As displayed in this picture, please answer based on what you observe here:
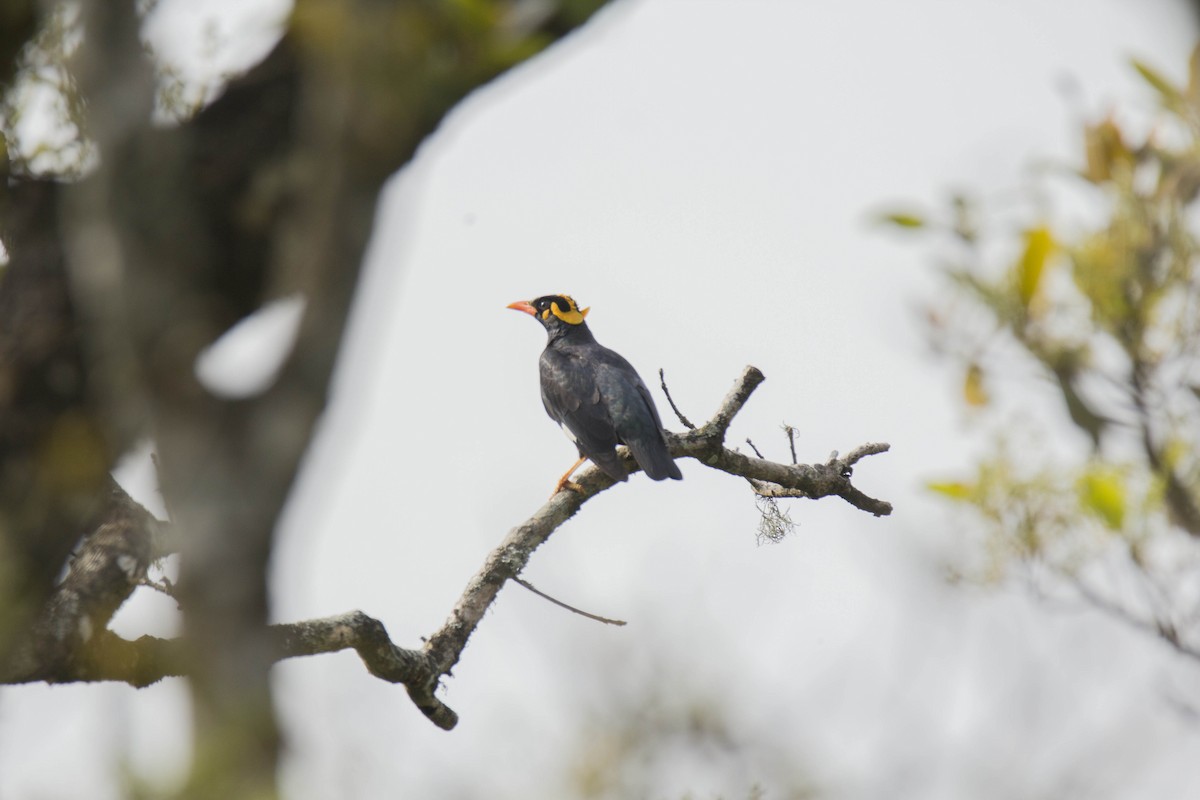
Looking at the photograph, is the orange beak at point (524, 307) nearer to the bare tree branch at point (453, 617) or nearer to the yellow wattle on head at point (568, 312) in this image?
the yellow wattle on head at point (568, 312)

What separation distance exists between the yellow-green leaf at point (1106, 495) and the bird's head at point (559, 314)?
9.73 feet

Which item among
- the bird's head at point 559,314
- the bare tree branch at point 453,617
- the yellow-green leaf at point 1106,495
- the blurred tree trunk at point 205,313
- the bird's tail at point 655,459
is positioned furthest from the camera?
the bird's head at point 559,314

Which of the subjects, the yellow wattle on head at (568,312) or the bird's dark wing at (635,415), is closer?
the bird's dark wing at (635,415)

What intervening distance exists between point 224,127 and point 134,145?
204 cm

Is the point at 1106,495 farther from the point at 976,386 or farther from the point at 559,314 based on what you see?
the point at 559,314

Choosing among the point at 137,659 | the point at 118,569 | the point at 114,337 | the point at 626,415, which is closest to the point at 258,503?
the point at 114,337

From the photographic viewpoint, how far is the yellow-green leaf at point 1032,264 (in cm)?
696

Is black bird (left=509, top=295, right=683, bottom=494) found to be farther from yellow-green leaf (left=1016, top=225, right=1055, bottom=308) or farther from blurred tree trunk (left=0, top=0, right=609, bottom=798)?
blurred tree trunk (left=0, top=0, right=609, bottom=798)

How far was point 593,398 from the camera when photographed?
22.0 ft

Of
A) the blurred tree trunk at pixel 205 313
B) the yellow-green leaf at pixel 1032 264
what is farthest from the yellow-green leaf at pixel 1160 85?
the blurred tree trunk at pixel 205 313

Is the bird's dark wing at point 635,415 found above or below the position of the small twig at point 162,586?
below

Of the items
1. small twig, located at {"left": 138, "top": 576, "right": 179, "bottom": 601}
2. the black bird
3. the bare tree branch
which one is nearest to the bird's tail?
the black bird

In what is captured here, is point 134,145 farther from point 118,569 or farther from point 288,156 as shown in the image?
point 288,156

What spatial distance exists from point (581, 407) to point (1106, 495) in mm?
2649
